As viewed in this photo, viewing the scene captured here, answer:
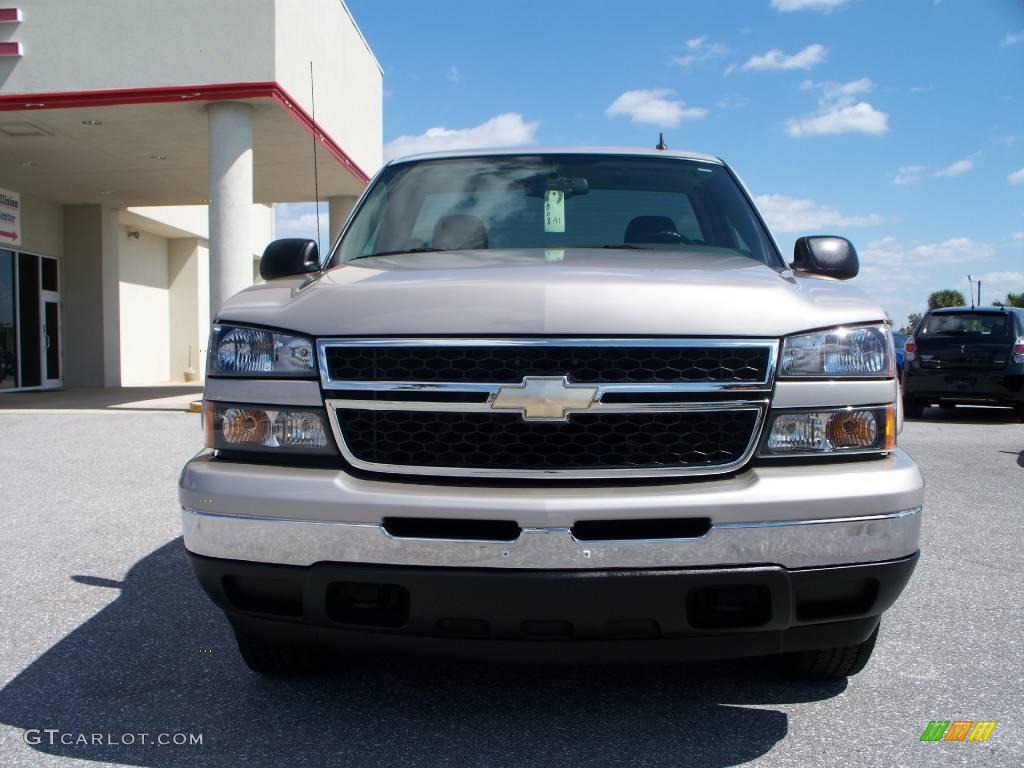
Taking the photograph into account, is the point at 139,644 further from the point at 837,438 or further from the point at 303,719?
the point at 837,438

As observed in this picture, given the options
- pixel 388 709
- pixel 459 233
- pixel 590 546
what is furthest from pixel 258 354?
pixel 459 233

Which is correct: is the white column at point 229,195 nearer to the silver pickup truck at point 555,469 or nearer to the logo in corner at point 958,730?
the silver pickup truck at point 555,469

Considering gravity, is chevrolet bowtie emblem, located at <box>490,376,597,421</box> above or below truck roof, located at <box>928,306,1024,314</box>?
below

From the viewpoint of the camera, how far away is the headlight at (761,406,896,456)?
2320 mm

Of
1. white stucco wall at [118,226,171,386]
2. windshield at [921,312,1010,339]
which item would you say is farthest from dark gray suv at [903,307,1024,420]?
white stucco wall at [118,226,171,386]

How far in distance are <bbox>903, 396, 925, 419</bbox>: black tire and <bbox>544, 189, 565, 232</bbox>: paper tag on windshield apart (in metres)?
10.3

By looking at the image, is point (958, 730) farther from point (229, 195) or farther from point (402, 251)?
point (229, 195)

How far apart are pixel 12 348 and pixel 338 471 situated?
19.6m

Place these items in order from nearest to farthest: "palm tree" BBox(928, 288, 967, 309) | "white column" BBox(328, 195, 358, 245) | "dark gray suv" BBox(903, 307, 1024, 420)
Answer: "dark gray suv" BBox(903, 307, 1024, 420)
"white column" BBox(328, 195, 358, 245)
"palm tree" BBox(928, 288, 967, 309)

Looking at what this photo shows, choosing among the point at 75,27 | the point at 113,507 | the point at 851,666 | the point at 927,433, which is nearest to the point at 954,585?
the point at 851,666

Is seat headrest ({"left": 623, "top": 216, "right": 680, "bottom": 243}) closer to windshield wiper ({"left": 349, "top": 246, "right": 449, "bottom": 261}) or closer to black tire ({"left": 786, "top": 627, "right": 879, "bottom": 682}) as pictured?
windshield wiper ({"left": 349, "top": 246, "right": 449, "bottom": 261})

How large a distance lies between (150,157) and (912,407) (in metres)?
13.4

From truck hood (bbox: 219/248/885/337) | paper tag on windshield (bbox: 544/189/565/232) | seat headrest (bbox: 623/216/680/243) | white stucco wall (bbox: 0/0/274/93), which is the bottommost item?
truck hood (bbox: 219/248/885/337)

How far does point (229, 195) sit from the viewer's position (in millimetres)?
12703
